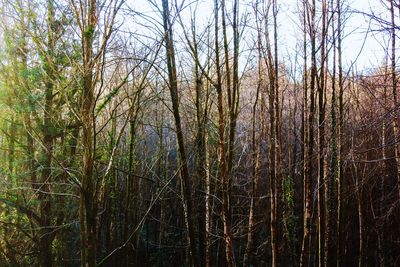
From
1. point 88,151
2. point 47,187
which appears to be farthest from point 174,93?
point 47,187

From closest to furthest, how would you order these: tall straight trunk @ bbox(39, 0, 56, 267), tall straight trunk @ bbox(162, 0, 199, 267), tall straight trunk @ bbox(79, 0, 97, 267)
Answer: tall straight trunk @ bbox(79, 0, 97, 267) → tall straight trunk @ bbox(162, 0, 199, 267) → tall straight trunk @ bbox(39, 0, 56, 267)

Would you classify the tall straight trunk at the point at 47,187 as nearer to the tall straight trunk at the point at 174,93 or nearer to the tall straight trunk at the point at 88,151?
the tall straight trunk at the point at 174,93

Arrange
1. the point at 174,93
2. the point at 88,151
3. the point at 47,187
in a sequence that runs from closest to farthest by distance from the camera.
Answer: the point at 88,151, the point at 174,93, the point at 47,187

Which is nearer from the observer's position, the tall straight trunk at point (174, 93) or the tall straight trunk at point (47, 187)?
the tall straight trunk at point (174, 93)

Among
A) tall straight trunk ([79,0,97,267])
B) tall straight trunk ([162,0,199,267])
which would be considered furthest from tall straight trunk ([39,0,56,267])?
tall straight trunk ([79,0,97,267])

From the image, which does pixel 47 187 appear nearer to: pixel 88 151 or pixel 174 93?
pixel 174 93

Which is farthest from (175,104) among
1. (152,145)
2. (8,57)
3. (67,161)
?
(152,145)

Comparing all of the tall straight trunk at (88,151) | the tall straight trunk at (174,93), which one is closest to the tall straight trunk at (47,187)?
the tall straight trunk at (174,93)

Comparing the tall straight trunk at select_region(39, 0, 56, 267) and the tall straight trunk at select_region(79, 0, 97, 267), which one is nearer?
the tall straight trunk at select_region(79, 0, 97, 267)

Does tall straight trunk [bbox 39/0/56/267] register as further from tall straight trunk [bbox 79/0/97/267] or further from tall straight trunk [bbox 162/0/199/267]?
tall straight trunk [bbox 79/0/97/267]

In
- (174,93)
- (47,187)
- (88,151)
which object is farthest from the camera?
(47,187)

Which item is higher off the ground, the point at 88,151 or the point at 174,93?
the point at 174,93

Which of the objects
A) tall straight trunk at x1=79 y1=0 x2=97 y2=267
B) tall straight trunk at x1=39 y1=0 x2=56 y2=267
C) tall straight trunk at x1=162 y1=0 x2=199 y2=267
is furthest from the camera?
tall straight trunk at x1=39 y1=0 x2=56 y2=267

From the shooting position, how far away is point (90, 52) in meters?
4.36
